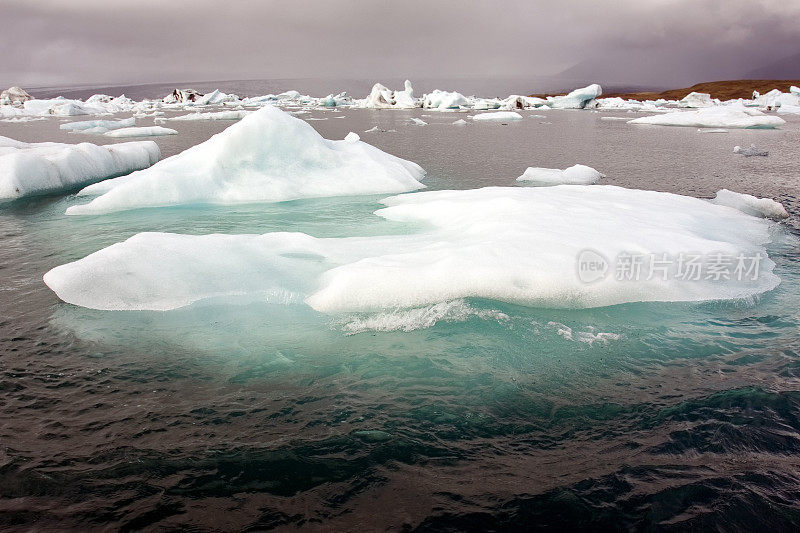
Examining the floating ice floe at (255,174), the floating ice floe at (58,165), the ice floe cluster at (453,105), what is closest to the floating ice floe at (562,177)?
the floating ice floe at (255,174)

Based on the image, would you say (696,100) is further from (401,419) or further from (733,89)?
(401,419)

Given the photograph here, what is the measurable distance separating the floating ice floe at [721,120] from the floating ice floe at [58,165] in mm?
44660

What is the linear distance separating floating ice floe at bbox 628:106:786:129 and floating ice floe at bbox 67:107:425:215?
3885 centimetres

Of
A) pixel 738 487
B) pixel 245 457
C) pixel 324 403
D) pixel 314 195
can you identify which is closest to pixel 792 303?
pixel 738 487

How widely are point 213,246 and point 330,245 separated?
1960 mm

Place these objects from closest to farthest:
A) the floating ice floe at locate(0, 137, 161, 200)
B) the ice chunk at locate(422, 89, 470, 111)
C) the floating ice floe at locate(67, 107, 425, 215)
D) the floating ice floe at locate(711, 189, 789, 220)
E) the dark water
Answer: the dark water, the floating ice floe at locate(711, 189, 789, 220), the floating ice floe at locate(67, 107, 425, 215), the floating ice floe at locate(0, 137, 161, 200), the ice chunk at locate(422, 89, 470, 111)

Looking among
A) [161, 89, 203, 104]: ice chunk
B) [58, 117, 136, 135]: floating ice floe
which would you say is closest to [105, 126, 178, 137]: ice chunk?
[58, 117, 136, 135]: floating ice floe

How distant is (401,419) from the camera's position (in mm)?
4852

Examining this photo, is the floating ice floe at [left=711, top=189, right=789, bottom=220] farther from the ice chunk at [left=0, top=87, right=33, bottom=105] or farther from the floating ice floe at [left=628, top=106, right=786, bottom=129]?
the ice chunk at [left=0, top=87, right=33, bottom=105]

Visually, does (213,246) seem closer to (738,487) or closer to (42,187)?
(738,487)

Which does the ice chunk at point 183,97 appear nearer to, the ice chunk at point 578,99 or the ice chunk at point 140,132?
the ice chunk at point 140,132

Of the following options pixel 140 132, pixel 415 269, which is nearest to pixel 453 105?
pixel 140 132

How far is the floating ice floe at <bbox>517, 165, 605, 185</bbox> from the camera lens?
1784 centimetres

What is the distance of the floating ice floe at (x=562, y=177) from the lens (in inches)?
703
